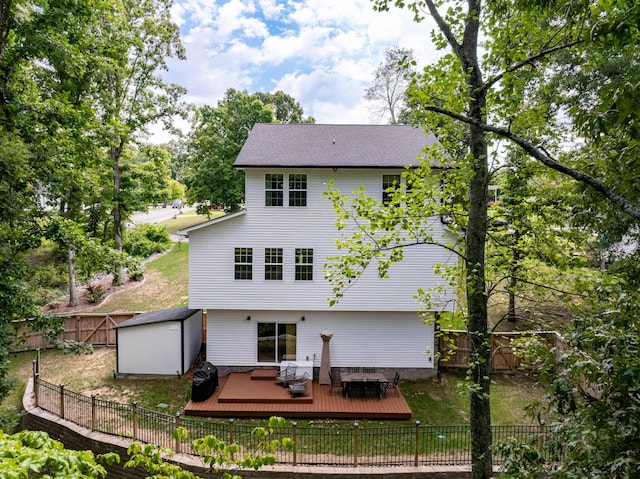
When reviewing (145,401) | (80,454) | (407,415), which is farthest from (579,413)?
(145,401)

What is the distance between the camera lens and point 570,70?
14.0 m

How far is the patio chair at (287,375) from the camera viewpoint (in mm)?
12809

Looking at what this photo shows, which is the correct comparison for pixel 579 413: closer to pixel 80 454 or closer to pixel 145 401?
pixel 80 454

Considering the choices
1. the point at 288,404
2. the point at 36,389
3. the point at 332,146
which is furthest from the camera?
the point at 332,146

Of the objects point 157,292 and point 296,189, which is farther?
point 157,292

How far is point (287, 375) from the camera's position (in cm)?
1281

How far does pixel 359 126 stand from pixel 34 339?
1777 cm

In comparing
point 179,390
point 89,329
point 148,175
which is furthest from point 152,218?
point 179,390

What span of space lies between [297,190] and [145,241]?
19732 mm

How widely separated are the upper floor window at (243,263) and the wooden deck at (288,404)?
12.9ft

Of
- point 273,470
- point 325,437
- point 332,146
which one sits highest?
point 332,146

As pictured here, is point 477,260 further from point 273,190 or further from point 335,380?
point 335,380

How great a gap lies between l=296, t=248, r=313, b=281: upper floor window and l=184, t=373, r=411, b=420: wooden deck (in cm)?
400

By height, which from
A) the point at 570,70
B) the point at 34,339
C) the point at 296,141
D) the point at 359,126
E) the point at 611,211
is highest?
the point at 570,70
